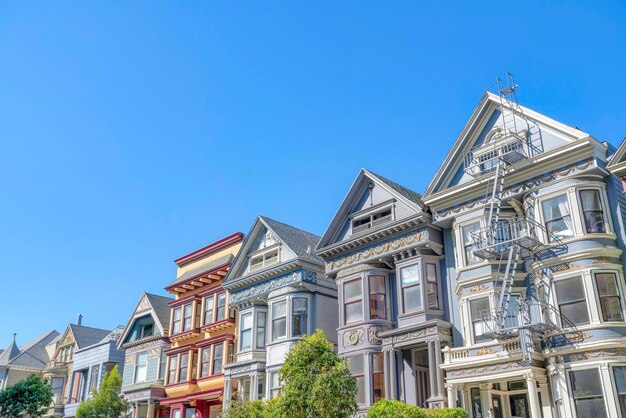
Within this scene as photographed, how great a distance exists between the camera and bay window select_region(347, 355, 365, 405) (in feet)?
96.3

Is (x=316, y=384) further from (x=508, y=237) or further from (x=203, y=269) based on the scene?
(x=203, y=269)

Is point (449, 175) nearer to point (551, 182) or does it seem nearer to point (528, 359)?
point (551, 182)

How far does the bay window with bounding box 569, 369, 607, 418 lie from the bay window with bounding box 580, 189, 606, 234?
5.33 metres

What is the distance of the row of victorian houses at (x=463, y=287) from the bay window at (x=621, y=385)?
0.11ft

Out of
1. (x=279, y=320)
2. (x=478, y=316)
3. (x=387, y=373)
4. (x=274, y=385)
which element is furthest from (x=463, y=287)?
(x=274, y=385)

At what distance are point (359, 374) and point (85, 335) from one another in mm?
37197

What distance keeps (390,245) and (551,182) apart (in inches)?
322

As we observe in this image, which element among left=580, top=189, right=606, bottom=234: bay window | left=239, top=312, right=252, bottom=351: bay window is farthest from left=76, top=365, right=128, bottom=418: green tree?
left=580, top=189, right=606, bottom=234: bay window

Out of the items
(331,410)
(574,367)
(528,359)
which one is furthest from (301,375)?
(574,367)

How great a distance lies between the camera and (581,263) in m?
23.7

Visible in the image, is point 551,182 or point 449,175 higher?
point 449,175

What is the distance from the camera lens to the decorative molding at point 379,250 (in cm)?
2945

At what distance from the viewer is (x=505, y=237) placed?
2656 cm

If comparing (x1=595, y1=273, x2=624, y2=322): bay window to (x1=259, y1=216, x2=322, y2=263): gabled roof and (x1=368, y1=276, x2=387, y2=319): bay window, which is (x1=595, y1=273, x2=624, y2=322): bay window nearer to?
(x1=368, y1=276, x2=387, y2=319): bay window
